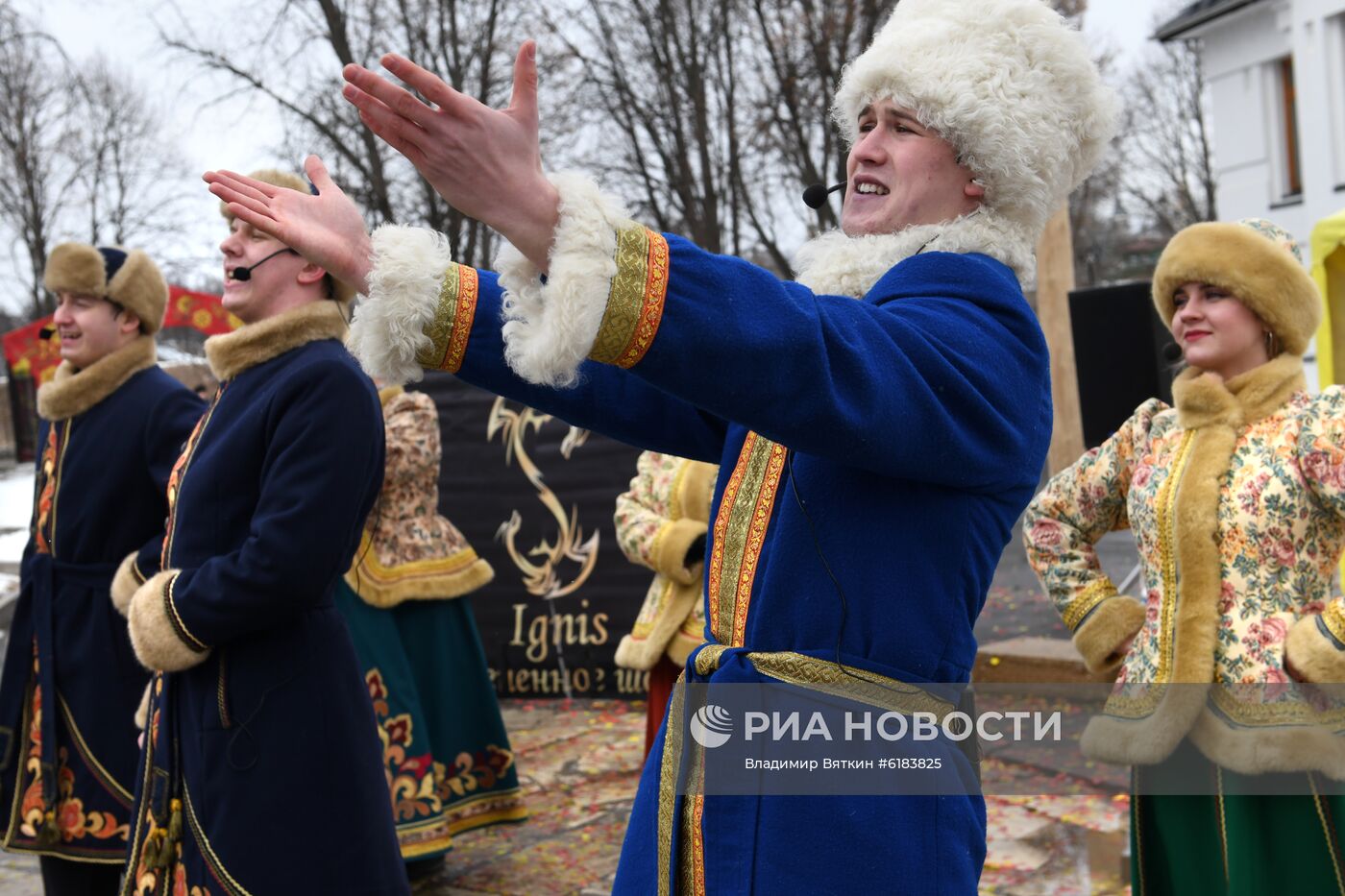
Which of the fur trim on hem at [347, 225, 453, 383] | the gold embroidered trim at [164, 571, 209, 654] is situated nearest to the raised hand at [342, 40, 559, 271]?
the fur trim on hem at [347, 225, 453, 383]

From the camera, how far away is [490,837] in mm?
5219

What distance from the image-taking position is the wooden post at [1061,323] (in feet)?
24.5

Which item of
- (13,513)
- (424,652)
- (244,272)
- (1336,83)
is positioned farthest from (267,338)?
(13,513)

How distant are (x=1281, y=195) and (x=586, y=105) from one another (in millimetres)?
9200

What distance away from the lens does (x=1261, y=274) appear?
3281 mm

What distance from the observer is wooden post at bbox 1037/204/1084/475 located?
294 inches

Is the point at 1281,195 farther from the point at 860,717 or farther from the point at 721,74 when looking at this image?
the point at 860,717

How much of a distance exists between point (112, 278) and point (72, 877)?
5.95 ft

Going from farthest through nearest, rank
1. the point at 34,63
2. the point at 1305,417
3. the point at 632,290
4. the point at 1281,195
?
the point at 34,63 < the point at 1281,195 < the point at 1305,417 < the point at 632,290

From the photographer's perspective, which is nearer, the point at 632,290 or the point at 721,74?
the point at 632,290

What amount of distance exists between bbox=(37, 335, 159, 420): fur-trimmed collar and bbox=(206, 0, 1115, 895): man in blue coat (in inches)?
89.0

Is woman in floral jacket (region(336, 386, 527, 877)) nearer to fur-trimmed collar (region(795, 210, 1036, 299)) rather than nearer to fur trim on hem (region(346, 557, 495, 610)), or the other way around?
fur trim on hem (region(346, 557, 495, 610))

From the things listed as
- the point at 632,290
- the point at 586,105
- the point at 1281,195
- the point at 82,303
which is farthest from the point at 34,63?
the point at 632,290

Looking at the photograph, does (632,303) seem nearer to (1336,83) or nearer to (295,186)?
(295,186)
